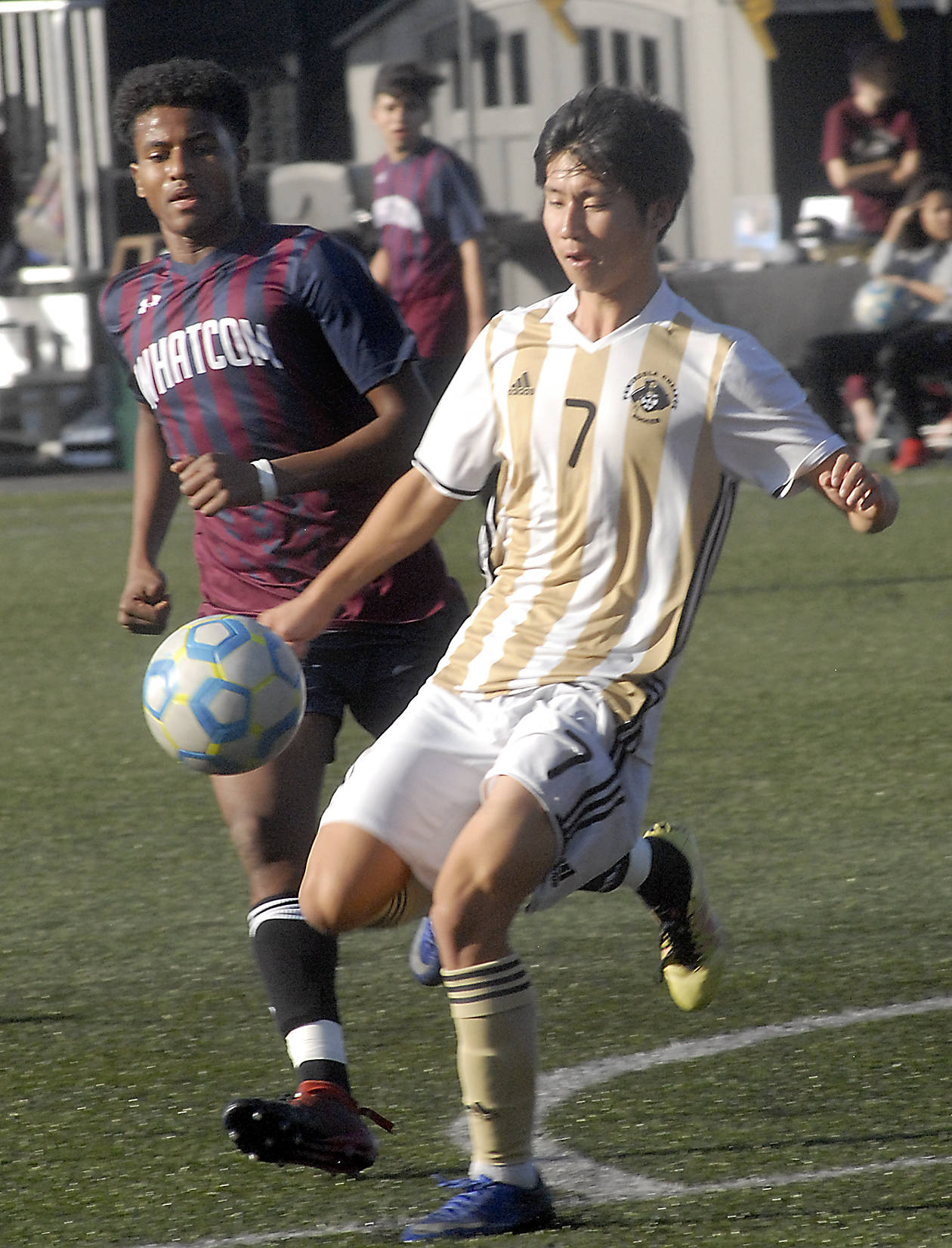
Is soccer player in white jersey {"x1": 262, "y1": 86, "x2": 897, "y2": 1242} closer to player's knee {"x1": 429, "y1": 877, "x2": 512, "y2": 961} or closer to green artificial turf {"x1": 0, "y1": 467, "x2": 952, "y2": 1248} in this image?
player's knee {"x1": 429, "y1": 877, "x2": 512, "y2": 961}

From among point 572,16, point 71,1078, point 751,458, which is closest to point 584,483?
point 751,458

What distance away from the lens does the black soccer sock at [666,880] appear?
4.44 meters

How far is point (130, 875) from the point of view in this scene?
5707 mm

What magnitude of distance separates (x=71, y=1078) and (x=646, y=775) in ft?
4.38

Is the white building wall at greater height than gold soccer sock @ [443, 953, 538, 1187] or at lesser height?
greater

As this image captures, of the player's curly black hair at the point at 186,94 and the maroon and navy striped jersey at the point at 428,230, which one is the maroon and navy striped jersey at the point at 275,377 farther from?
the maroon and navy striped jersey at the point at 428,230

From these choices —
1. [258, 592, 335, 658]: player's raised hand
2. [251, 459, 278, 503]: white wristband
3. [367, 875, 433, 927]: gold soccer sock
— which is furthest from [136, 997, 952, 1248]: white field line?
[251, 459, 278, 503]: white wristband

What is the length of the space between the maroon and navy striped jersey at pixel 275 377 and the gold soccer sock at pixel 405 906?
28.5 inches

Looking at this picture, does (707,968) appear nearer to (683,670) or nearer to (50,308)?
(683,670)

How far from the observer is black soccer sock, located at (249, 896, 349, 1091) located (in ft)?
12.3

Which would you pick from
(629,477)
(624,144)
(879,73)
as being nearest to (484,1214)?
(629,477)

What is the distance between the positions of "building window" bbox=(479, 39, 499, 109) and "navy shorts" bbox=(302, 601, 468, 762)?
16.5 m

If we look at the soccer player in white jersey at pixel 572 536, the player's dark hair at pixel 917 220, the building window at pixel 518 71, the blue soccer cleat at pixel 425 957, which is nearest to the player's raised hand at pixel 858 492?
the soccer player in white jersey at pixel 572 536

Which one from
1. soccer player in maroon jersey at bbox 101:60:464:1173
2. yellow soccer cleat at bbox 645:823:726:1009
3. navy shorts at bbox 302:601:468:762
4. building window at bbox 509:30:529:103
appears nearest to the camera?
soccer player in maroon jersey at bbox 101:60:464:1173
